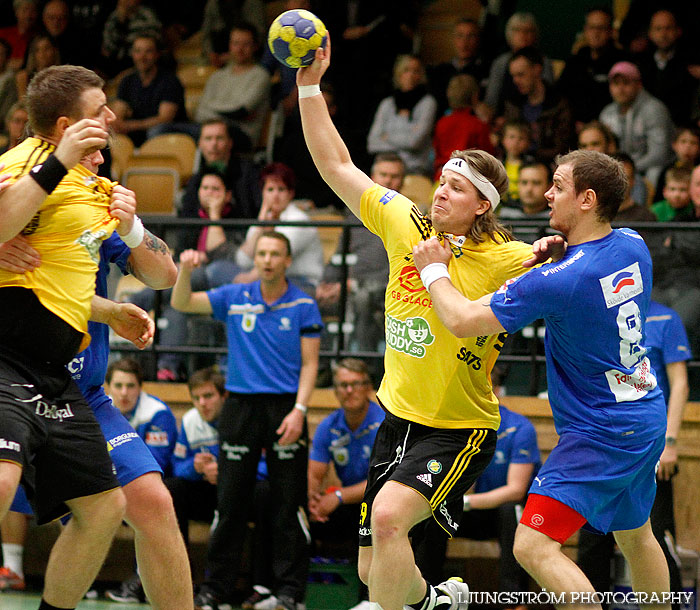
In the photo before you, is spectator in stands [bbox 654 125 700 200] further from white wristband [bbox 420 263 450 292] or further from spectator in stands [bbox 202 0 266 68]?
spectator in stands [bbox 202 0 266 68]

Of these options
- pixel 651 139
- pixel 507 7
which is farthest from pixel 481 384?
pixel 507 7

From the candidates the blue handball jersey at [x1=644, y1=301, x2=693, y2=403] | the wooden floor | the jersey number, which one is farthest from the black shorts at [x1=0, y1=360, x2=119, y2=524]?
the blue handball jersey at [x1=644, y1=301, x2=693, y2=403]

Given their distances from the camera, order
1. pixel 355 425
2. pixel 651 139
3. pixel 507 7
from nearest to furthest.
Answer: pixel 355 425, pixel 651 139, pixel 507 7

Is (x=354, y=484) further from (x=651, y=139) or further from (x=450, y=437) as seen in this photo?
(x=651, y=139)

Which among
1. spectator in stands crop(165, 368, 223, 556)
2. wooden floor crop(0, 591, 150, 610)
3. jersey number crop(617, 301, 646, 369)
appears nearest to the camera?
jersey number crop(617, 301, 646, 369)

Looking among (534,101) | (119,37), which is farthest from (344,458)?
(119,37)

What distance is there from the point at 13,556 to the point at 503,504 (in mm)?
3691

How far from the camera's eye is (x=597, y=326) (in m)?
4.47

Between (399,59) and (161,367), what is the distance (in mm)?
4398

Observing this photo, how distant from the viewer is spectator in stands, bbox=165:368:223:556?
7.62 meters

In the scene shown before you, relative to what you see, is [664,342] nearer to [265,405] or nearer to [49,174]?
[265,405]

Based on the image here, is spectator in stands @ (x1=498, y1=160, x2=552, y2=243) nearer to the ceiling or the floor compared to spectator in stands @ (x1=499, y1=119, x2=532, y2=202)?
nearer to the floor

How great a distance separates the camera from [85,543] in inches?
167

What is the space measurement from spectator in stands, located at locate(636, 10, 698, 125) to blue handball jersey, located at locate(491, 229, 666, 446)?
18.4ft
